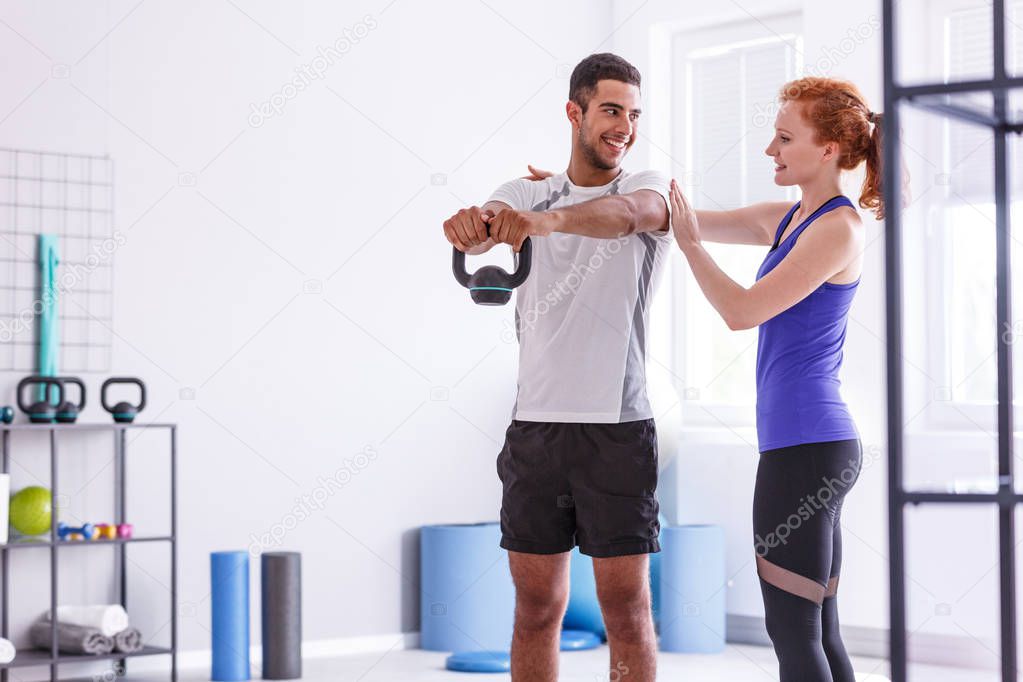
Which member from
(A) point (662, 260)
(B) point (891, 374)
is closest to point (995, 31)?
(B) point (891, 374)

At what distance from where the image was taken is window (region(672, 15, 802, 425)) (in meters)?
5.06

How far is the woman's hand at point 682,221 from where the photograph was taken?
2354 mm

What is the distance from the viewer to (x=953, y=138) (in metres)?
4.45

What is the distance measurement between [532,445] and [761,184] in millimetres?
2872

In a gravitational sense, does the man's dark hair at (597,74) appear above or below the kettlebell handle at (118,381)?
above

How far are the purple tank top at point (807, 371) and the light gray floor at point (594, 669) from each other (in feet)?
6.79

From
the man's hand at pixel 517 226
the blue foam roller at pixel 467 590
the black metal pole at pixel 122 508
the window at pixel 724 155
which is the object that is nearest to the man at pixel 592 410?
the man's hand at pixel 517 226

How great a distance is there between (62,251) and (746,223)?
2.35m

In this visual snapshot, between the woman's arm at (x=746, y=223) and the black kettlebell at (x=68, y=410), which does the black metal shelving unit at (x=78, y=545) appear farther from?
the woman's arm at (x=746, y=223)

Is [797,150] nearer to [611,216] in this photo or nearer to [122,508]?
[611,216]

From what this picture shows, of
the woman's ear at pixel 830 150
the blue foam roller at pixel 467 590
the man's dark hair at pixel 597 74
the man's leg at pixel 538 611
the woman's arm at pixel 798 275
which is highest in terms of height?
the man's dark hair at pixel 597 74

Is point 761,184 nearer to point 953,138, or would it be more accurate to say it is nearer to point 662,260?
point 953,138

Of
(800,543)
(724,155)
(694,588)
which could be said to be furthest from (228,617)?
(724,155)

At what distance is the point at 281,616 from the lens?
4.08m
